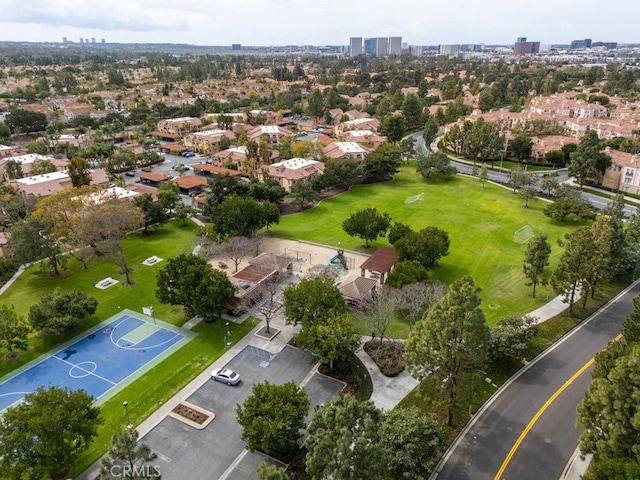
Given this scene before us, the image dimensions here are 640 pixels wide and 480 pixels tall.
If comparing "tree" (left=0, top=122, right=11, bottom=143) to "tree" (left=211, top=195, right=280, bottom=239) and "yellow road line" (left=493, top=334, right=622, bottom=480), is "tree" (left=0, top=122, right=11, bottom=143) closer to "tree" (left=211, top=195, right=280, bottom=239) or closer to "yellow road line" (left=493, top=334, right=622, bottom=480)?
"tree" (left=211, top=195, right=280, bottom=239)

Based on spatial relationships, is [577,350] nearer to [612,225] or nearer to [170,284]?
[612,225]

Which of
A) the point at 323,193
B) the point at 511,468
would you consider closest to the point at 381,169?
the point at 323,193

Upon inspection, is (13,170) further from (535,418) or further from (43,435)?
(535,418)

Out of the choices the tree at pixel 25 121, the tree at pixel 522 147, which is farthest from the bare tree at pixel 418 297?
the tree at pixel 25 121

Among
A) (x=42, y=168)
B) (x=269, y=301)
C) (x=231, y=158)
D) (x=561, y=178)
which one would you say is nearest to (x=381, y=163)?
(x=231, y=158)

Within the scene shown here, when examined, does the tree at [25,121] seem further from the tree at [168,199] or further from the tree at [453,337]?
the tree at [453,337]

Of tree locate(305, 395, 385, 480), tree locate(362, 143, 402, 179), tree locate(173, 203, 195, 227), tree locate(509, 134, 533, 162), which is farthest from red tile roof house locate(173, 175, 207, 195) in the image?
tree locate(509, 134, 533, 162)
